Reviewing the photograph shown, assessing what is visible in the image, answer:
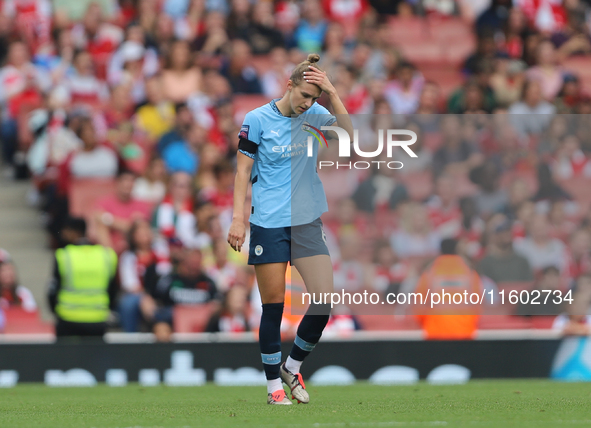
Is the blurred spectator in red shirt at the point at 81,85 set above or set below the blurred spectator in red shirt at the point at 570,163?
above

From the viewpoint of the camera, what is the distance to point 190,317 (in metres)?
9.64

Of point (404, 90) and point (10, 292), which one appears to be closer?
point (10, 292)

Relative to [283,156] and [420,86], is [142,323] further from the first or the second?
[420,86]

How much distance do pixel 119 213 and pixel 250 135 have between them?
5.19m

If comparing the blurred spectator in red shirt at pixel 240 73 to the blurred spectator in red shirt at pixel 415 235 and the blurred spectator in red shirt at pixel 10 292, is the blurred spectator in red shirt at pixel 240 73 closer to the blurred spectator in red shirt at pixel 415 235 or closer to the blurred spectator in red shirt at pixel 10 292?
the blurred spectator in red shirt at pixel 10 292

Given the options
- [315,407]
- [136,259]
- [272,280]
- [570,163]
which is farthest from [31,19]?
[315,407]

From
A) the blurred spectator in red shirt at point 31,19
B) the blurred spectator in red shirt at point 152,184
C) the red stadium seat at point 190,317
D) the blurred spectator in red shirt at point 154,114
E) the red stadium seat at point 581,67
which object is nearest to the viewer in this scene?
the red stadium seat at point 190,317

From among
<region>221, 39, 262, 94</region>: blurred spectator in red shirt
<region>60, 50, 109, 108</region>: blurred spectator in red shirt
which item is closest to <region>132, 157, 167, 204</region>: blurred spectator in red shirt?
<region>60, 50, 109, 108</region>: blurred spectator in red shirt

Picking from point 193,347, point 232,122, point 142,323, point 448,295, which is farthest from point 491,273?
point 232,122

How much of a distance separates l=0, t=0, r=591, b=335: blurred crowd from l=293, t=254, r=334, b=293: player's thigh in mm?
953

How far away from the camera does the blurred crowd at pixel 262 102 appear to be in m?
8.43

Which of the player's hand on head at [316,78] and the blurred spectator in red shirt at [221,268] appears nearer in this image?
the player's hand on head at [316,78]

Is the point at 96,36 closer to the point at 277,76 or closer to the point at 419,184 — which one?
the point at 277,76

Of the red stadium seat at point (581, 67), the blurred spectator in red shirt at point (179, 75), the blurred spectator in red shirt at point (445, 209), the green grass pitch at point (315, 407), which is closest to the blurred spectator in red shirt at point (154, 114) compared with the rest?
the blurred spectator in red shirt at point (179, 75)
